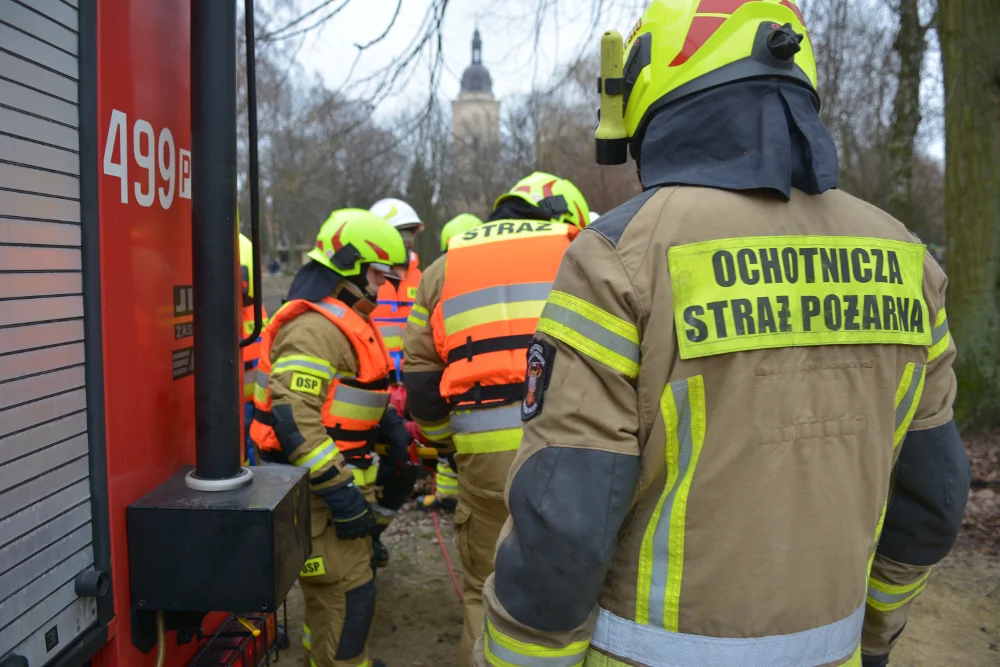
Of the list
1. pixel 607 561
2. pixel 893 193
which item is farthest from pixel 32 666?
pixel 893 193

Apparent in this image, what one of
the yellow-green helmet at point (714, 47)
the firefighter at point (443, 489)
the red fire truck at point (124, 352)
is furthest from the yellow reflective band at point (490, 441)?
the yellow-green helmet at point (714, 47)

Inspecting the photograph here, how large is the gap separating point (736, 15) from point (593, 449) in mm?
922

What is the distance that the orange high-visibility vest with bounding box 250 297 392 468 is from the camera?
136 inches

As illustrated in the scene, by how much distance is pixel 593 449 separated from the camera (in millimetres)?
1437

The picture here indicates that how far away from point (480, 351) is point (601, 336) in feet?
5.92

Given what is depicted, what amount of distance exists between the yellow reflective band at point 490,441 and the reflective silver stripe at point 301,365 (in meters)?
0.66

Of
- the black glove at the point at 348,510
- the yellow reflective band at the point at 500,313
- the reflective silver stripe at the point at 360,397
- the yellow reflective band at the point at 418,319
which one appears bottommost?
the black glove at the point at 348,510

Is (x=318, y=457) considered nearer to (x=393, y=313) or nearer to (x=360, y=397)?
(x=360, y=397)

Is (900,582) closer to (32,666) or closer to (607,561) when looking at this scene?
(607,561)

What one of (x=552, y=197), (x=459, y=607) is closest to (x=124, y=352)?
(x=552, y=197)

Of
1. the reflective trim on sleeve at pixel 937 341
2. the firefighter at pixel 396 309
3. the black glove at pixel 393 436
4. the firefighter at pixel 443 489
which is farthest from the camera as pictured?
the firefighter at pixel 396 309

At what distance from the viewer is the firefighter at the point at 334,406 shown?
328 centimetres

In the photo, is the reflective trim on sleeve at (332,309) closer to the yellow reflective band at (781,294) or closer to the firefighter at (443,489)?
the firefighter at (443,489)

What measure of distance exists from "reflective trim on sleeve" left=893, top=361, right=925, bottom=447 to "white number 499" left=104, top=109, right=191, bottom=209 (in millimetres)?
1734
